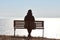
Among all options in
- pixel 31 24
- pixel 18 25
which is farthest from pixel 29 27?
pixel 18 25

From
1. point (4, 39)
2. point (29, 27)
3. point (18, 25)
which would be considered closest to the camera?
point (29, 27)

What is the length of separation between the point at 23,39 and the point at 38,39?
74cm

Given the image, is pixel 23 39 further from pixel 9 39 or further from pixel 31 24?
pixel 31 24

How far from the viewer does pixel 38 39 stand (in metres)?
11.6

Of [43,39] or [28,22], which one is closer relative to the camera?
[28,22]

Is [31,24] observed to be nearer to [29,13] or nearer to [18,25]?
[29,13]

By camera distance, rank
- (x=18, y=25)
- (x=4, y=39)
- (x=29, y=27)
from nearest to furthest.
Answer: (x=29, y=27) → (x=4, y=39) → (x=18, y=25)

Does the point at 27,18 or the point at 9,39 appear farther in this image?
the point at 9,39

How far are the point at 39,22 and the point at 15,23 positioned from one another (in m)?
1.27

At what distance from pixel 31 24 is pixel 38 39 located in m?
1.97

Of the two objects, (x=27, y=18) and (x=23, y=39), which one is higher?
(x=27, y=18)

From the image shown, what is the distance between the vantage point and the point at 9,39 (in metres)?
11.3

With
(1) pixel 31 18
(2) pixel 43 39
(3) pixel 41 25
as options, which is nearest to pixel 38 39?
(2) pixel 43 39

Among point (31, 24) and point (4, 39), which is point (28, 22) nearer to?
point (31, 24)
